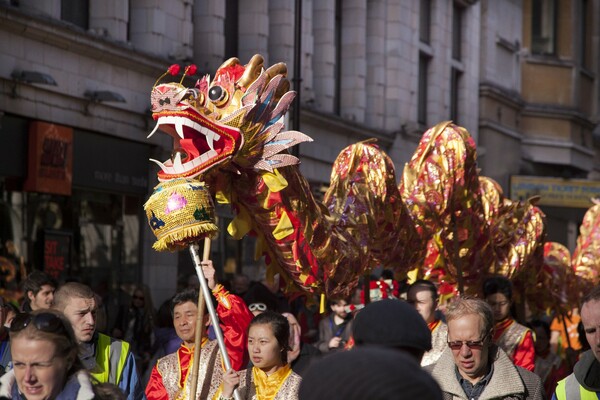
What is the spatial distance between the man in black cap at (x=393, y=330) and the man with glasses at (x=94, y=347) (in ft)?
8.56

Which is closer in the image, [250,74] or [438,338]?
[250,74]

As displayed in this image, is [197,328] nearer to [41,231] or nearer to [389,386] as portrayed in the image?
[389,386]

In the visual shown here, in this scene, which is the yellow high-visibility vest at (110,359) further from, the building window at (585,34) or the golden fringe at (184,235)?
the building window at (585,34)

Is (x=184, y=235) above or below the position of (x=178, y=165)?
below

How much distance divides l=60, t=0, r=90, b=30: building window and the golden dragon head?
8.88 metres

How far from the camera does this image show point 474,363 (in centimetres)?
579

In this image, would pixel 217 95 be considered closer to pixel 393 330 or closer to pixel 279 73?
pixel 279 73

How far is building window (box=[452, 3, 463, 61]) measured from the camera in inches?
1200

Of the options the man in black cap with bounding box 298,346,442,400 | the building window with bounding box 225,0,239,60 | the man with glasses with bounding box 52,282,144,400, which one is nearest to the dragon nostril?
the man with glasses with bounding box 52,282,144,400

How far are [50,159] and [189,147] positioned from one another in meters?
8.07

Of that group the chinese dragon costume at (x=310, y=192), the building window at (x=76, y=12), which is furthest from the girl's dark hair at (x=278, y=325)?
the building window at (x=76, y=12)

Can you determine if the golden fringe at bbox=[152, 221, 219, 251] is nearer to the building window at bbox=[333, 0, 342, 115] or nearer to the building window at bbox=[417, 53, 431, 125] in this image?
the building window at bbox=[333, 0, 342, 115]

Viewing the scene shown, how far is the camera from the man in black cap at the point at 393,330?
392cm

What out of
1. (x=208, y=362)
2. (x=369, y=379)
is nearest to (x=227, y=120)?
(x=208, y=362)
